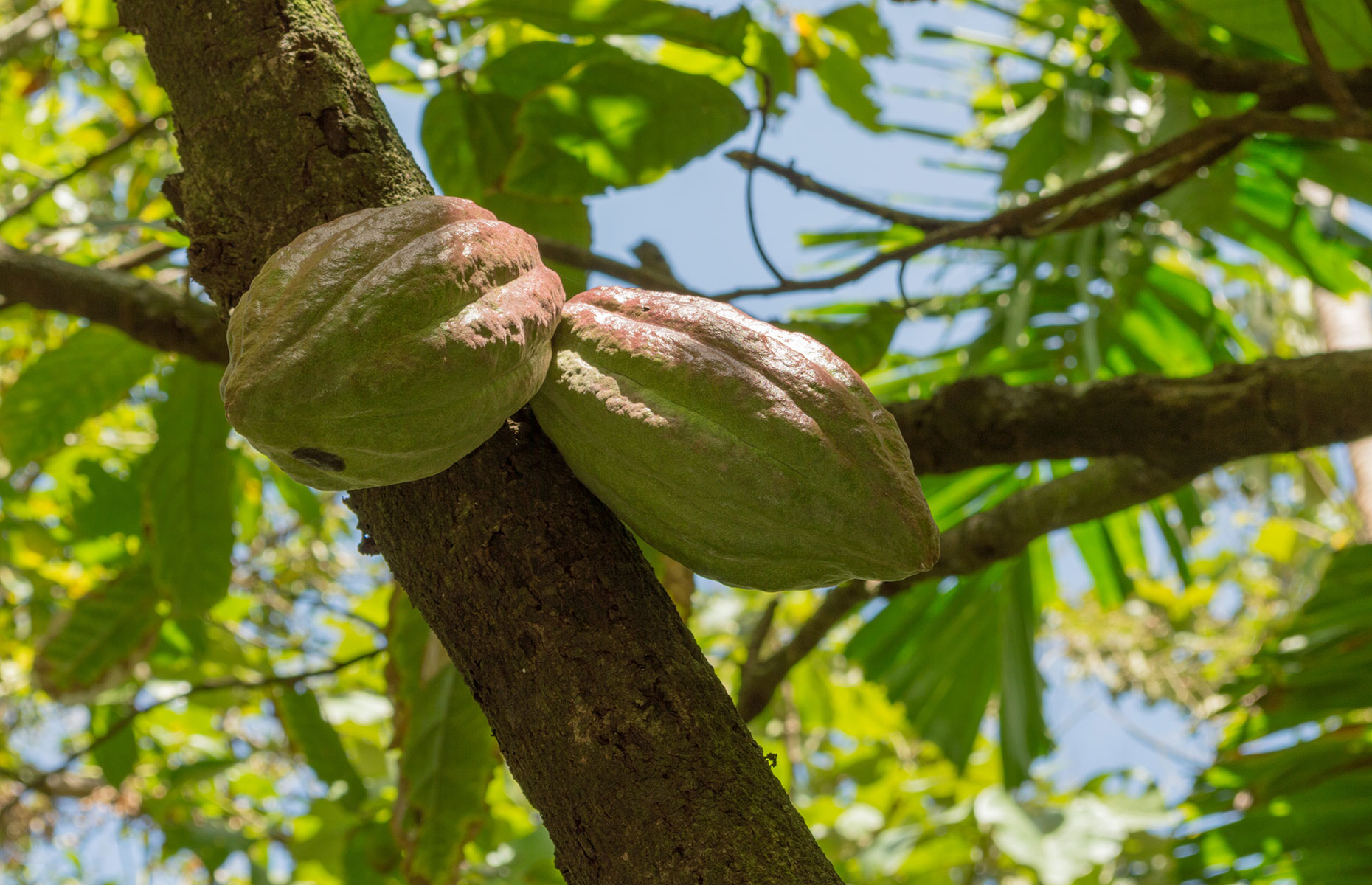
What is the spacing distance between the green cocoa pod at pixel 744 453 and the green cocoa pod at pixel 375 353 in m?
0.08

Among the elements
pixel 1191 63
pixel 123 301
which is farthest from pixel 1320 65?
pixel 123 301

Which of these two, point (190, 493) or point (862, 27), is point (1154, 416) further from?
point (190, 493)

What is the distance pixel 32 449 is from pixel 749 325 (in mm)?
1848

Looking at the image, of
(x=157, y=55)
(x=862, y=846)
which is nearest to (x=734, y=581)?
(x=157, y=55)

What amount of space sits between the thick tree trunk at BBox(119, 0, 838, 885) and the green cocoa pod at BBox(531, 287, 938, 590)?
5cm

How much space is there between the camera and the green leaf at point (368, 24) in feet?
5.84

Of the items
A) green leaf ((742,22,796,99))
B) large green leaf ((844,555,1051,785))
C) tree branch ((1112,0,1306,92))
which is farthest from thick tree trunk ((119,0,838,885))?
large green leaf ((844,555,1051,785))

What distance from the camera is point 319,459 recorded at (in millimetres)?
764

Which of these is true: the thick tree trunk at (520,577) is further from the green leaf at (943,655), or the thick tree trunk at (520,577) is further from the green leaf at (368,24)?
the green leaf at (943,655)

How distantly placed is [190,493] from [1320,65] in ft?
6.92

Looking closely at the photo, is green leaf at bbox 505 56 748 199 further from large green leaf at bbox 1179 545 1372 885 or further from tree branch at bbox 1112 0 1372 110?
large green leaf at bbox 1179 545 1372 885

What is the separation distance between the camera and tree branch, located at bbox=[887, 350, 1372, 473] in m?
1.54

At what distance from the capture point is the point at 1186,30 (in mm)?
2238

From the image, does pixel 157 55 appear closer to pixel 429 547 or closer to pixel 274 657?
pixel 429 547
